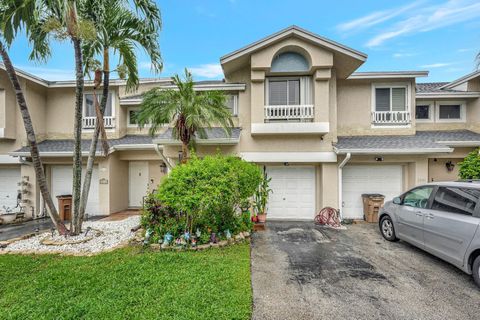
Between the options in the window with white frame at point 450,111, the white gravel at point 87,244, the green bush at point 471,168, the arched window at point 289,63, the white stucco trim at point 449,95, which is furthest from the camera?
the window with white frame at point 450,111

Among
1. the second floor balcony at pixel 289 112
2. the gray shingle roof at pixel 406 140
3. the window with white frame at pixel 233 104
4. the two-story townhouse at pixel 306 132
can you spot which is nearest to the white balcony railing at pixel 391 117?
the two-story townhouse at pixel 306 132

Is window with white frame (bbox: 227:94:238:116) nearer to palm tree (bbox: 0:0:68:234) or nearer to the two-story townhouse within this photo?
the two-story townhouse

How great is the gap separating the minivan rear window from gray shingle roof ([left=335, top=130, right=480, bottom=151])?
3698 millimetres

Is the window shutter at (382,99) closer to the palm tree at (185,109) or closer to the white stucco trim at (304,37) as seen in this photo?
the white stucco trim at (304,37)

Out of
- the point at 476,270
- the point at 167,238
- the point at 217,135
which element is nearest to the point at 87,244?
the point at 167,238

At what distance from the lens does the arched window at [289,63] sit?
32.0ft

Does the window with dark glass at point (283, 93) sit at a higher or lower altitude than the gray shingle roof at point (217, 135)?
higher

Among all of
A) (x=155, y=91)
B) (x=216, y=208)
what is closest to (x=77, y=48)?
(x=155, y=91)

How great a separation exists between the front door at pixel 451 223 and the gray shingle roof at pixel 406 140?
12.7ft

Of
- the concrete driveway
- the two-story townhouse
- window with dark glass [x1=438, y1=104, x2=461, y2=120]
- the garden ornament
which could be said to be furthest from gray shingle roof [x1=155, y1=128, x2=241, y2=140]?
window with dark glass [x1=438, y1=104, x2=461, y2=120]

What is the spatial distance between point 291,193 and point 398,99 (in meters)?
6.94

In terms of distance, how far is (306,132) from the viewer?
9250 millimetres

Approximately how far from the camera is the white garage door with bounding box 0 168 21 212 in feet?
39.1

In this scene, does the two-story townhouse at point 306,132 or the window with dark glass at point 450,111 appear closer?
the two-story townhouse at point 306,132
